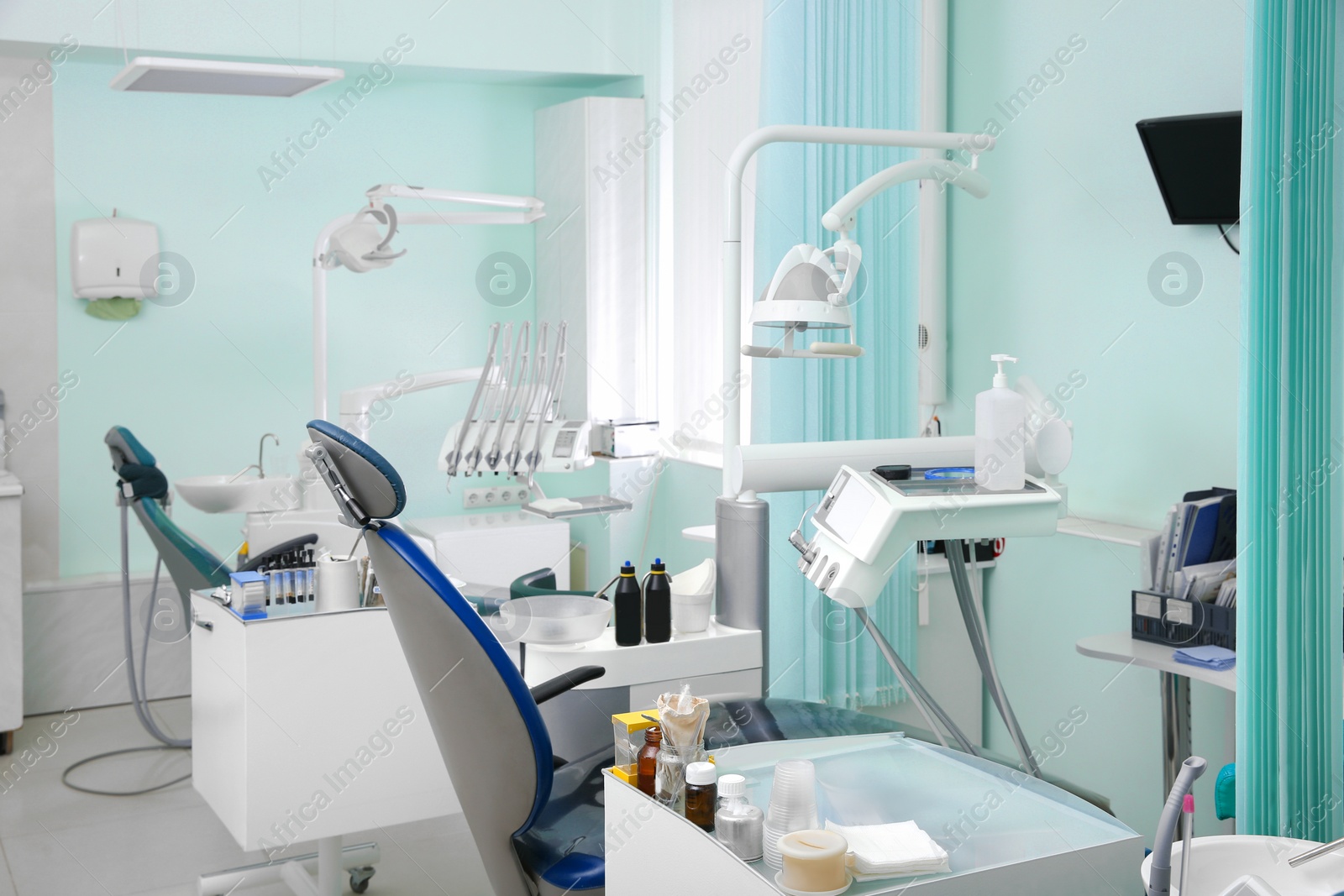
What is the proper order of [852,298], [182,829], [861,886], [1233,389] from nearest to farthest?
[861,886] < [1233,389] < [852,298] < [182,829]

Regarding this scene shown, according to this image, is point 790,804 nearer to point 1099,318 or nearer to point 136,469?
point 1099,318

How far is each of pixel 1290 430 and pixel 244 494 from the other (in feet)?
12.4

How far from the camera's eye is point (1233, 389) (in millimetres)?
3061

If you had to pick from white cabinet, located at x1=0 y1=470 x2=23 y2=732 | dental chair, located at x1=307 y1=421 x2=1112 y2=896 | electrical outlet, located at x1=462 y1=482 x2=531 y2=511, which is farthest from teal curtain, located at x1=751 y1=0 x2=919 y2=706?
white cabinet, located at x1=0 y1=470 x2=23 y2=732

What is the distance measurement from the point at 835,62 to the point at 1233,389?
1.44 meters

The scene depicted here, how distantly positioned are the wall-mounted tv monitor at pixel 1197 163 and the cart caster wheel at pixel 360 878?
9.52 feet

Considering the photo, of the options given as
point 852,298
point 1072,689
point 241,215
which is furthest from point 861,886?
point 241,215

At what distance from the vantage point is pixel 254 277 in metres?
5.11

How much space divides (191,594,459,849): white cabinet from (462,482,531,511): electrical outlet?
2.64 metres

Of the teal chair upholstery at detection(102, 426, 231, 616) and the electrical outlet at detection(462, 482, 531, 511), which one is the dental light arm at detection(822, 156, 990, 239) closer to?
the teal chair upholstery at detection(102, 426, 231, 616)

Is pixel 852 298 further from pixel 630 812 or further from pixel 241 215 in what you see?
pixel 241 215

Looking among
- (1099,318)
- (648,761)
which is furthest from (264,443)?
(648,761)

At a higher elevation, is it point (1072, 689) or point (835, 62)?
point (835, 62)

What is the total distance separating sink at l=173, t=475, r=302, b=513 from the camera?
4.20 m
